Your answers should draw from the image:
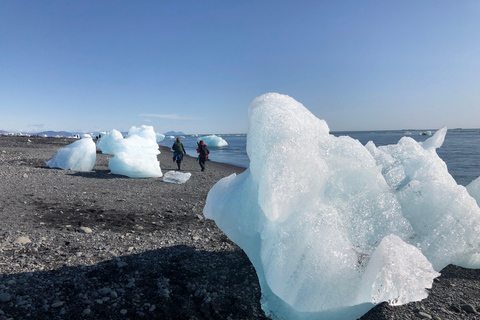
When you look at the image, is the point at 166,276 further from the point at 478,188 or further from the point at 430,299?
the point at 478,188

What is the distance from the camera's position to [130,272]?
13.7 feet

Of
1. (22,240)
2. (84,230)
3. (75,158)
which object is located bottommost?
(84,230)

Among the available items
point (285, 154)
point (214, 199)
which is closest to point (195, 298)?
point (214, 199)

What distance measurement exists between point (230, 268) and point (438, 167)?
4227 millimetres

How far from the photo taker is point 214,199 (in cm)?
449

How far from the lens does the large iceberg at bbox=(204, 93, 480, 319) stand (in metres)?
2.89

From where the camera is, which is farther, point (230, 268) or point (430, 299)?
point (230, 268)

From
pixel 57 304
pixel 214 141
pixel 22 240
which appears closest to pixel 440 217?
pixel 57 304

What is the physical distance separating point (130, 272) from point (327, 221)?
2954mm

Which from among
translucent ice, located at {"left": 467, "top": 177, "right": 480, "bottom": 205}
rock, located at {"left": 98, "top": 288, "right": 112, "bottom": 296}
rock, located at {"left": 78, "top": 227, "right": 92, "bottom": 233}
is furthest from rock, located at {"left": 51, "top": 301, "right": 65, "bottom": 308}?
translucent ice, located at {"left": 467, "top": 177, "right": 480, "bottom": 205}

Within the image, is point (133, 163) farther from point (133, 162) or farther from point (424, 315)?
point (424, 315)

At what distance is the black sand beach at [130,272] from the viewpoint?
11.1 feet

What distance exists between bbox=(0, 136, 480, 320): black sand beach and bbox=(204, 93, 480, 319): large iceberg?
58cm

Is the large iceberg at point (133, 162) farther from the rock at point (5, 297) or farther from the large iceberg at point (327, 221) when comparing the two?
the rock at point (5, 297)
